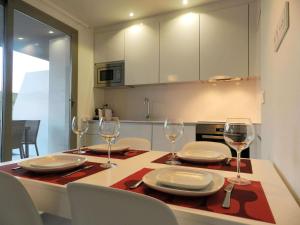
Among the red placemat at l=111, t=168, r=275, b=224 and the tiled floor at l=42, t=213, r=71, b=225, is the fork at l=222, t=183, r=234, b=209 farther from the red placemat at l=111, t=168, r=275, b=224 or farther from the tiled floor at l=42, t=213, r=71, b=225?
the tiled floor at l=42, t=213, r=71, b=225

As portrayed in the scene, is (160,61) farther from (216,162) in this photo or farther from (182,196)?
(182,196)

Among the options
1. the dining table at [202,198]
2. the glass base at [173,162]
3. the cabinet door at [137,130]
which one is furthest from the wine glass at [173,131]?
the cabinet door at [137,130]

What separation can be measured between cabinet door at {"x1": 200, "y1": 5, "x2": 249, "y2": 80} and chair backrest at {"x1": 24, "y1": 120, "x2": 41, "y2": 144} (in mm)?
2228

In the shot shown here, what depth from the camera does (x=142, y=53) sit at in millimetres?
3152

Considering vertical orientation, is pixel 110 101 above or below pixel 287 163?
above

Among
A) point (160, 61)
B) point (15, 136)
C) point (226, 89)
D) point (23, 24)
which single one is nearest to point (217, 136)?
point (226, 89)

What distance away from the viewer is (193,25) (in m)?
2.81

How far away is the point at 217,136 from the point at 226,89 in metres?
0.79

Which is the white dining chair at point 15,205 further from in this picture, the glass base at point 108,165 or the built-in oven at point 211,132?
the built-in oven at point 211,132

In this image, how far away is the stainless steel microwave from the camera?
3319 mm

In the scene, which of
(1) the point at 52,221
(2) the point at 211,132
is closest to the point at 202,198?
(1) the point at 52,221

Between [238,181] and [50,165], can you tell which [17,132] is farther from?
[238,181]

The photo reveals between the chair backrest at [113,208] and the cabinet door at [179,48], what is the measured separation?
2479 mm

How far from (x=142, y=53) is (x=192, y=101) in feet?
3.33
